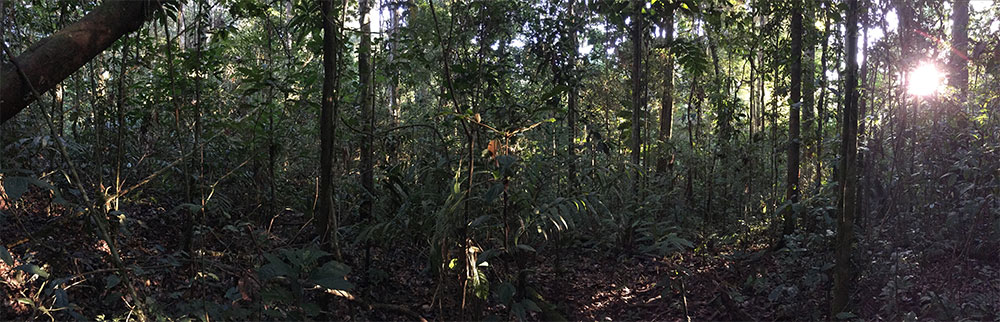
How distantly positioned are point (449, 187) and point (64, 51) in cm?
222

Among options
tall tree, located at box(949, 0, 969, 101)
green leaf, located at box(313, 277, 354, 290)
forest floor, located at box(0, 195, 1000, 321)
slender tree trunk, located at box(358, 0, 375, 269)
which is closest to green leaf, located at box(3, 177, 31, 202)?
green leaf, located at box(313, 277, 354, 290)

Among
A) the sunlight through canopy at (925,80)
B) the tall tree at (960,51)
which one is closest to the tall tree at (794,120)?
the sunlight through canopy at (925,80)

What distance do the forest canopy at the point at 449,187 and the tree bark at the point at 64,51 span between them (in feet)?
0.04

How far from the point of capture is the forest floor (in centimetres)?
410

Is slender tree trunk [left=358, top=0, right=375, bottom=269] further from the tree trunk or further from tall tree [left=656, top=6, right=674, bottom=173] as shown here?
tall tree [left=656, top=6, right=674, bottom=173]

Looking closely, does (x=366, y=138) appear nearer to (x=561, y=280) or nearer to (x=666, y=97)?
(x=561, y=280)

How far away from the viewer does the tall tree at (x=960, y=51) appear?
7.98 meters

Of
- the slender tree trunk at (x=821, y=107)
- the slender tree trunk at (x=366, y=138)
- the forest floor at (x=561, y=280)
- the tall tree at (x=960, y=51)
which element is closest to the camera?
the forest floor at (x=561, y=280)

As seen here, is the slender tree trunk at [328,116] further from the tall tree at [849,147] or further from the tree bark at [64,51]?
the tall tree at [849,147]

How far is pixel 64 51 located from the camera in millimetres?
2873

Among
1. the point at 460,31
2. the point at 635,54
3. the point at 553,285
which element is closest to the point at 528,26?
the point at 635,54

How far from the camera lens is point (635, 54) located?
6348mm

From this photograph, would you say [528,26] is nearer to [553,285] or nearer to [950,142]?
[553,285]

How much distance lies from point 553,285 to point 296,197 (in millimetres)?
2691
